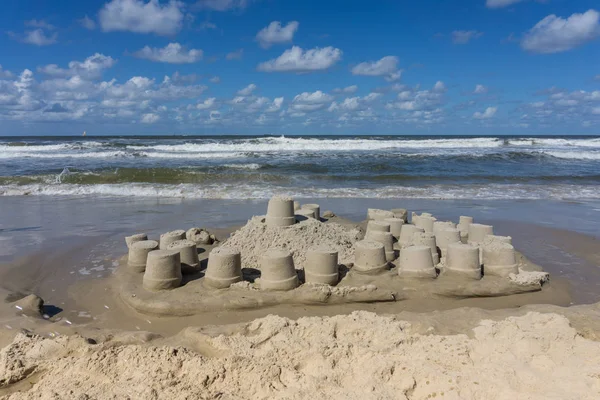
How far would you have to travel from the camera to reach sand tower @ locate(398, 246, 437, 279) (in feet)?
17.0

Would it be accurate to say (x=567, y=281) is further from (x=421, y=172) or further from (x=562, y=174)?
(x=562, y=174)

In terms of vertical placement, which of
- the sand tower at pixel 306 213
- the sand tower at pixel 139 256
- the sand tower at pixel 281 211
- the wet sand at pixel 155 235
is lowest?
the wet sand at pixel 155 235

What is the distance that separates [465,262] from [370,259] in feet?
3.99

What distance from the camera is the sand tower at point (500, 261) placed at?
534cm

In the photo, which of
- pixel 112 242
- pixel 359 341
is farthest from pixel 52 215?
pixel 359 341

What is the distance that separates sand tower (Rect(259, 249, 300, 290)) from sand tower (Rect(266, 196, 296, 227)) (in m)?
1.09

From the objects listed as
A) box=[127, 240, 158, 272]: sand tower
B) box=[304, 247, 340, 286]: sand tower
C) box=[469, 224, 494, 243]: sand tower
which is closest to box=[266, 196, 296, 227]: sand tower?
box=[304, 247, 340, 286]: sand tower

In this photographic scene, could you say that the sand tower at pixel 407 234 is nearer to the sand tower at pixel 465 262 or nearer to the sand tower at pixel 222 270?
the sand tower at pixel 465 262

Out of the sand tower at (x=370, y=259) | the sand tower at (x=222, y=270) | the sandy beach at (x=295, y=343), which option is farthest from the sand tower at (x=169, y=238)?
the sand tower at (x=370, y=259)

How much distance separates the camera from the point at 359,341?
3488 mm

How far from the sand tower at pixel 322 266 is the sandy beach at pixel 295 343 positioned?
0.31m

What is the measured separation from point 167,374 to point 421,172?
55.1ft

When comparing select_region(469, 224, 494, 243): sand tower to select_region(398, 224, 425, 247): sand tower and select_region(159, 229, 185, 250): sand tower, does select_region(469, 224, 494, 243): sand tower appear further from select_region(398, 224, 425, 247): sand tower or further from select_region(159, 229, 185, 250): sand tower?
select_region(159, 229, 185, 250): sand tower

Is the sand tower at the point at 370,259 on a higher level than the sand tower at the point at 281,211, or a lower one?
lower
